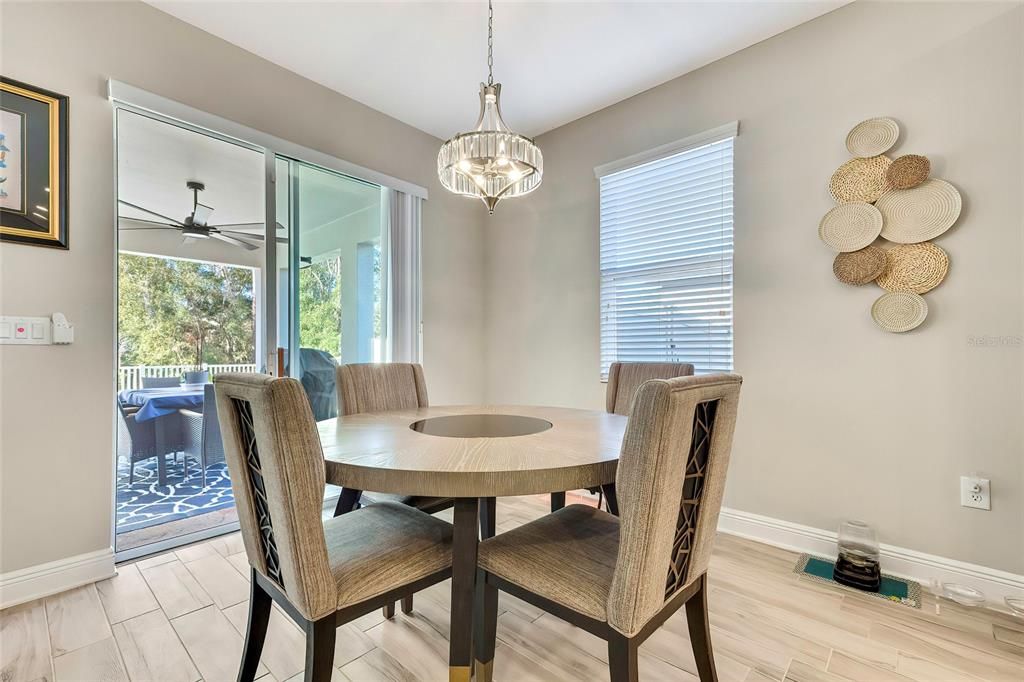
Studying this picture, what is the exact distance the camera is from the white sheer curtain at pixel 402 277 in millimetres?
3156

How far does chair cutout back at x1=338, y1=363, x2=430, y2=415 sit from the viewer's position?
6.84 ft

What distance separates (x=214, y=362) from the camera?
2.60 meters

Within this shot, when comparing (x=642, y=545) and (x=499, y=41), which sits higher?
(x=499, y=41)

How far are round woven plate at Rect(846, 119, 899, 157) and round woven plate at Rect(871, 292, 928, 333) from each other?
25.7 inches

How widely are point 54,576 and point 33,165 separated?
1683 mm

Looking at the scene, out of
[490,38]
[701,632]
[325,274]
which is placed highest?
[490,38]

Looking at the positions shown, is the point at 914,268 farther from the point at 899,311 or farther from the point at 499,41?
the point at 499,41

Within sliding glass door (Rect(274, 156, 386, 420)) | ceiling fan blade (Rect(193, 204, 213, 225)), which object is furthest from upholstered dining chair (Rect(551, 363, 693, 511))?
ceiling fan blade (Rect(193, 204, 213, 225))

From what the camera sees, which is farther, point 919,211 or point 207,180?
point 207,180

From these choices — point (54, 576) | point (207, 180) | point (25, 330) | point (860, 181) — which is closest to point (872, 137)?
point (860, 181)

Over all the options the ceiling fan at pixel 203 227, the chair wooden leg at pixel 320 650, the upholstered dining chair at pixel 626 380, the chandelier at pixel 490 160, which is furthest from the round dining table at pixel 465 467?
the ceiling fan at pixel 203 227

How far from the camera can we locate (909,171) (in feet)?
6.30

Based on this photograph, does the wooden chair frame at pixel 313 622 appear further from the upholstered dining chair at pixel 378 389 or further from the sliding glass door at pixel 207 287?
the sliding glass door at pixel 207 287

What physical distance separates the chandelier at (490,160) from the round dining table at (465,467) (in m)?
1.05
